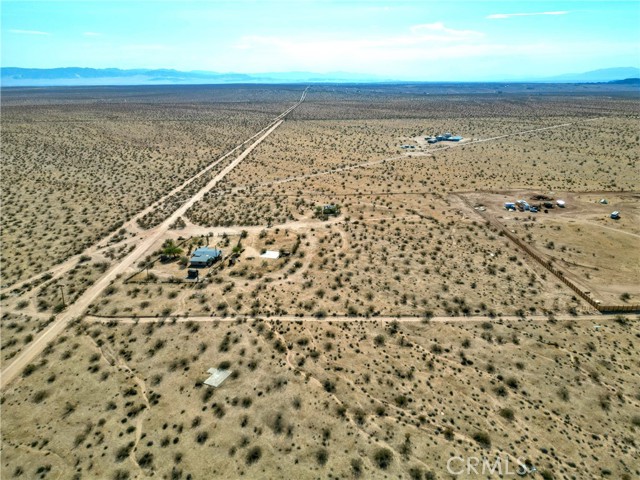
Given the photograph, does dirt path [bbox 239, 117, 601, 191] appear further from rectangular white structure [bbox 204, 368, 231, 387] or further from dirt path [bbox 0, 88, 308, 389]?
rectangular white structure [bbox 204, 368, 231, 387]

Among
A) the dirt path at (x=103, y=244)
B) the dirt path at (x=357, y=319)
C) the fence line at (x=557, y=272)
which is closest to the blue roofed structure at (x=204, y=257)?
the dirt path at (x=357, y=319)

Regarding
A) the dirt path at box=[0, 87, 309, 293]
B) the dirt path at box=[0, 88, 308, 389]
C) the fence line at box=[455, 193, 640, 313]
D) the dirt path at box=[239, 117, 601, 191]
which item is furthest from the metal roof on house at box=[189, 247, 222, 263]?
the fence line at box=[455, 193, 640, 313]

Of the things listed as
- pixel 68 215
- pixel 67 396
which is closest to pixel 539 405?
pixel 67 396

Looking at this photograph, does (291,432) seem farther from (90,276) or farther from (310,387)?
(90,276)

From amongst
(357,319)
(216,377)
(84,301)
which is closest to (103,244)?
(84,301)

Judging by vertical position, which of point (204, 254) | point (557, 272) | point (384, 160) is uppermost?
point (384, 160)

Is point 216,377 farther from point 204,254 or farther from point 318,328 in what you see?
point 204,254
